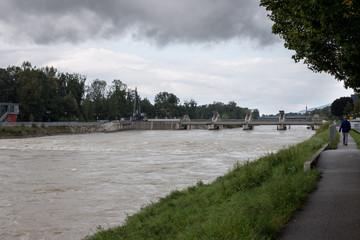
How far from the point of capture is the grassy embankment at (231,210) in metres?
7.16

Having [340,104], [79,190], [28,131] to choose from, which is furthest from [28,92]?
[340,104]

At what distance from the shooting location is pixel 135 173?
25109 millimetres

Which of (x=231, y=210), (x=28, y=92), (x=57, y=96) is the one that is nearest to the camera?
(x=231, y=210)

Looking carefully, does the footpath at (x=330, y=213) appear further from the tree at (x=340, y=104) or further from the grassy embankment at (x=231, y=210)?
the tree at (x=340, y=104)

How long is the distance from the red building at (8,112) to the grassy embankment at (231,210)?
84730 millimetres

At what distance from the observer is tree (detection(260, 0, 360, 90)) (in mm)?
10659

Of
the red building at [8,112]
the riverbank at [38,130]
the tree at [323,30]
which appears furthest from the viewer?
the red building at [8,112]

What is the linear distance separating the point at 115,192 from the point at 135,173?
6535 mm

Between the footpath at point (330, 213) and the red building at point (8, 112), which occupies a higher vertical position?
the red building at point (8, 112)

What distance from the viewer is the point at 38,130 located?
8225cm

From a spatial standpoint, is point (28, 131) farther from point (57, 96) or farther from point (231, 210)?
point (231, 210)

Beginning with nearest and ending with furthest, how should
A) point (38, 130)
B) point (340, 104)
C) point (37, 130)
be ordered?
point (37, 130)
point (38, 130)
point (340, 104)

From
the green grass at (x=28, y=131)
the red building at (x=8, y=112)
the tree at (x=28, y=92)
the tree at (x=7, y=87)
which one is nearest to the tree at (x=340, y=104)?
the green grass at (x=28, y=131)

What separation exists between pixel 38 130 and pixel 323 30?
261ft
